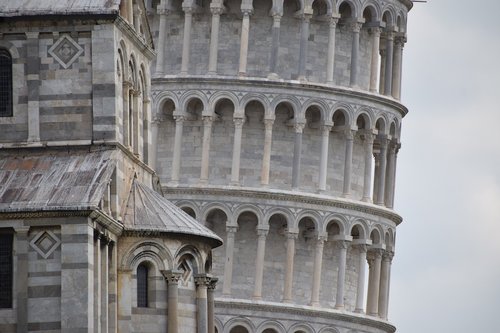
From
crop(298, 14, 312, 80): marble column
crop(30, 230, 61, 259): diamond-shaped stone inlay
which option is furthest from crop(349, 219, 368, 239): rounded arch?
crop(30, 230, 61, 259): diamond-shaped stone inlay

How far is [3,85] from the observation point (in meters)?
63.5

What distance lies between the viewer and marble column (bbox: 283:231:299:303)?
97312mm

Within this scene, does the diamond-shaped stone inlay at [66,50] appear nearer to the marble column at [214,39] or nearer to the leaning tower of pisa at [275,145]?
the leaning tower of pisa at [275,145]

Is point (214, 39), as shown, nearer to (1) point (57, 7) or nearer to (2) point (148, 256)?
(1) point (57, 7)

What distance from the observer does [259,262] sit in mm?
97500

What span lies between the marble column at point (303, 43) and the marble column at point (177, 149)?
4.86 metres

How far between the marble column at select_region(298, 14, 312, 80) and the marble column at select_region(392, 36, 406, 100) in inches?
197

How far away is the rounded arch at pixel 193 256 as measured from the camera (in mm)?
64125

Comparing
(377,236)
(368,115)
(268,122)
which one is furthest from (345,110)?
(377,236)

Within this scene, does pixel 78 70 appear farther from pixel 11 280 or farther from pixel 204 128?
pixel 204 128

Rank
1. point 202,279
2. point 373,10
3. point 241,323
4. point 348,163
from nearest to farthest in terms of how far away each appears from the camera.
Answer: point 202,279, point 241,323, point 348,163, point 373,10

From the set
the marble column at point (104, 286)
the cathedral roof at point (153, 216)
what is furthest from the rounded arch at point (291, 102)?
the marble column at point (104, 286)

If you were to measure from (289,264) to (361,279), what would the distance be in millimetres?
3652

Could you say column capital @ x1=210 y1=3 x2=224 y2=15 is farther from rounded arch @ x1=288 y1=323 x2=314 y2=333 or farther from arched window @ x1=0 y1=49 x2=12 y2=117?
arched window @ x1=0 y1=49 x2=12 y2=117
